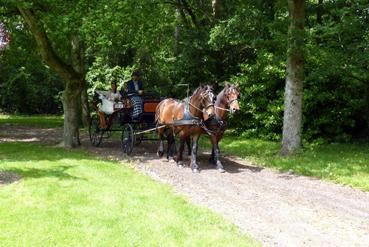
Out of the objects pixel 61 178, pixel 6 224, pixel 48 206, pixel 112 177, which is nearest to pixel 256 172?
pixel 112 177

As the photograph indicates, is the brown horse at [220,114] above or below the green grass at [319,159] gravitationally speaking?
above

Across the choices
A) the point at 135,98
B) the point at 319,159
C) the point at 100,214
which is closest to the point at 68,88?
the point at 135,98

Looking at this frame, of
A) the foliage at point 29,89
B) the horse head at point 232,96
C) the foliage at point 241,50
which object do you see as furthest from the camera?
the foliage at point 29,89

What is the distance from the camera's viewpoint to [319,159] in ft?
44.1

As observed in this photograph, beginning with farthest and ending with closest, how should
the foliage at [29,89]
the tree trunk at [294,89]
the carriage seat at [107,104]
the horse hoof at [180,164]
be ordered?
the foliage at [29,89] → the carriage seat at [107,104] → the tree trunk at [294,89] → the horse hoof at [180,164]

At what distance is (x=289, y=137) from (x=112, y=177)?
5.78 m

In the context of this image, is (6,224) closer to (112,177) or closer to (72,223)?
(72,223)

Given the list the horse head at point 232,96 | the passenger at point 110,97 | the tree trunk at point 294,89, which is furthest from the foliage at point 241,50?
the horse head at point 232,96

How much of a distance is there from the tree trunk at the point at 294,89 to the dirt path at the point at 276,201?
171cm

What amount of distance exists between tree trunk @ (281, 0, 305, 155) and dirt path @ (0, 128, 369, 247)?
1709 millimetres

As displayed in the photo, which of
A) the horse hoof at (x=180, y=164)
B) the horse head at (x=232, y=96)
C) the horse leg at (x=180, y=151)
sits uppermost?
the horse head at (x=232, y=96)

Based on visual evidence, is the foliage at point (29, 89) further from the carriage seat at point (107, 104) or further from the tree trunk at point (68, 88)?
the carriage seat at point (107, 104)

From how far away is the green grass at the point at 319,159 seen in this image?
36.9 feet

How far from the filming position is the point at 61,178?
35.3 feet
